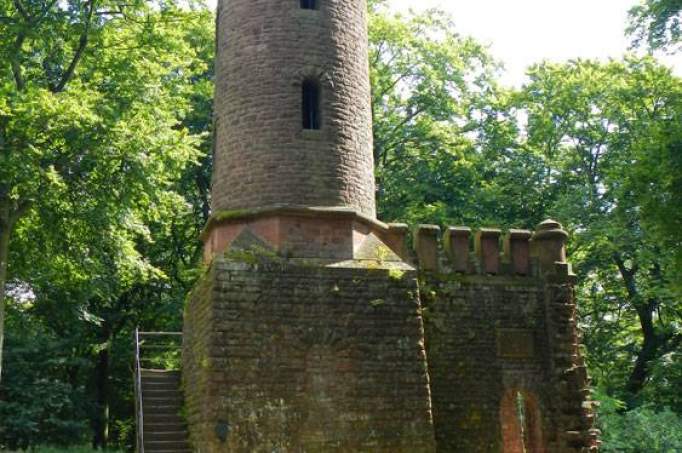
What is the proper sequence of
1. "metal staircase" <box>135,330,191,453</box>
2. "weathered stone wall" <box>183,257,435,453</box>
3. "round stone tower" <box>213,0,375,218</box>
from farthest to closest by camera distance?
1. "metal staircase" <box>135,330,191,453</box>
2. "round stone tower" <box>213,0,375,218</box>
3. "weathered stone wall" <box>183,257,435,453</box>

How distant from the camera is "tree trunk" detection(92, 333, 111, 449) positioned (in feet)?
68.4

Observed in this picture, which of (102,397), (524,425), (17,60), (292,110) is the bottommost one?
(524,425)

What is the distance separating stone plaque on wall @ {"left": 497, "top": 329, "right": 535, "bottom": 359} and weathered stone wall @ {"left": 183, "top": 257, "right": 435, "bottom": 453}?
1.79 metres

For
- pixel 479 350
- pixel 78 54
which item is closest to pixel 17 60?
pixel 78 54

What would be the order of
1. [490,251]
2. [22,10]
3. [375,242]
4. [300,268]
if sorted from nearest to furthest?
[300,268] < [375,242] < [490,251] < [22,10]

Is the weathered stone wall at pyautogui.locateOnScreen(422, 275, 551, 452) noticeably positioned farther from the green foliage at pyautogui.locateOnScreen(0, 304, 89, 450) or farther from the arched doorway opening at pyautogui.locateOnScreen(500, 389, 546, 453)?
the green foliage at pyautogui.locateOnScreen(0, 304, 89, 450)

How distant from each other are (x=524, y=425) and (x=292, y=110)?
593cm

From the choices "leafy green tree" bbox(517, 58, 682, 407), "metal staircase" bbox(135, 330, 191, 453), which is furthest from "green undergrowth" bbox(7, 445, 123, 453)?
"leafy green tree" bbox(517, 58, 682, 407)

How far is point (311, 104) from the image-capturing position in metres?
10.8

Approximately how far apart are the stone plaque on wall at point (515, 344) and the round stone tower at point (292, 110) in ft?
9.00

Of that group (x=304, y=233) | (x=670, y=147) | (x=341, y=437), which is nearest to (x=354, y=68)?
(x=304, y=233)

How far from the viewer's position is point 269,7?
429 inches

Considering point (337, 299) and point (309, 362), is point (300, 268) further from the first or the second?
point (309, 362)

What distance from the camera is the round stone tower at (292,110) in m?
10.3
